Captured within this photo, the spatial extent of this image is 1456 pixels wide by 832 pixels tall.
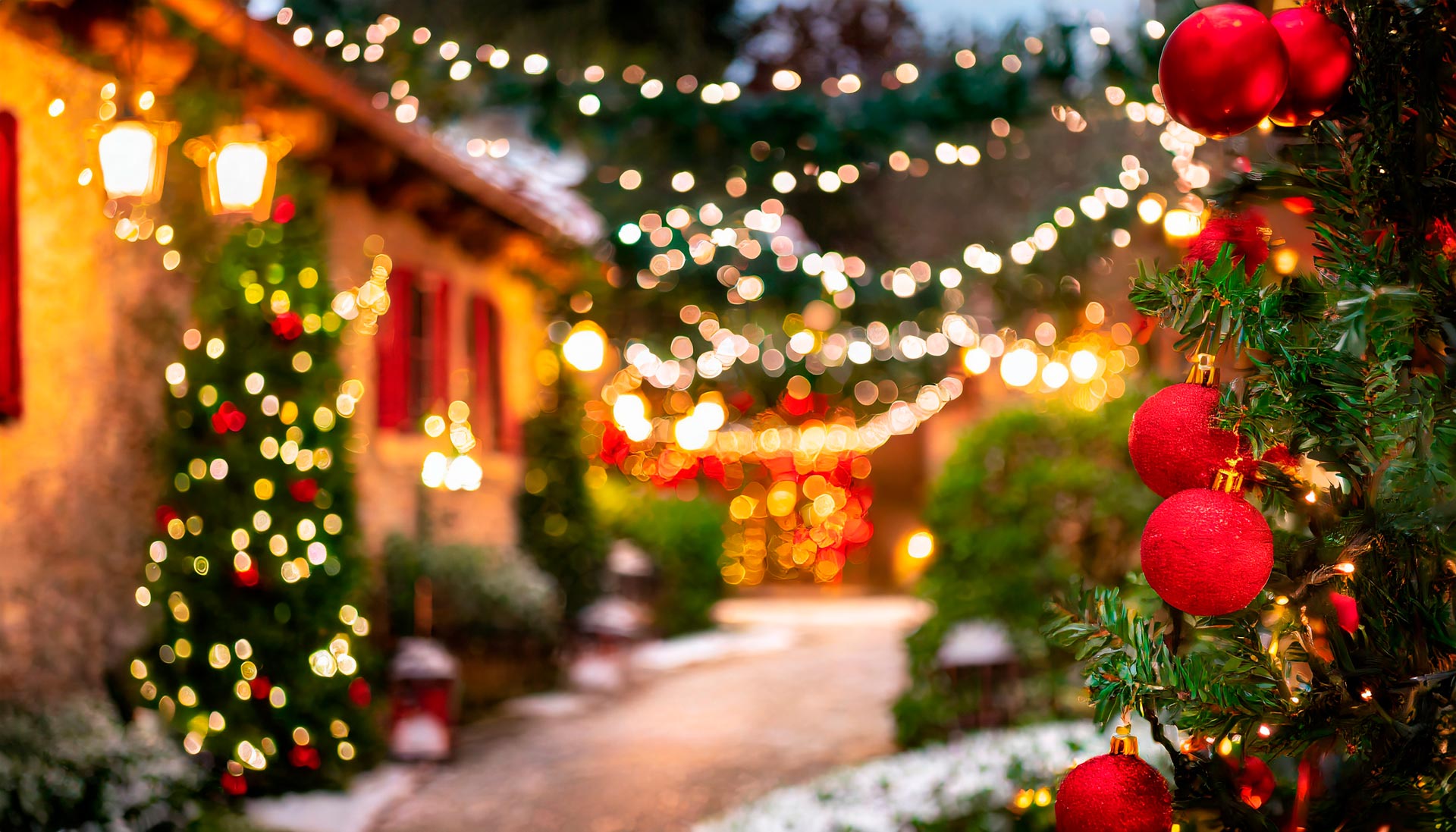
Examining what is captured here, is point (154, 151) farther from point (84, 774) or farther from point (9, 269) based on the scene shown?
point (84, 774)

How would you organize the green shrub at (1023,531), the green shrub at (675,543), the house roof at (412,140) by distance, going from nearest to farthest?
the house roof at (412,140), the green shrub at (1023,531), the green shrub at (675,543)

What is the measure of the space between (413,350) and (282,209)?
125 inches

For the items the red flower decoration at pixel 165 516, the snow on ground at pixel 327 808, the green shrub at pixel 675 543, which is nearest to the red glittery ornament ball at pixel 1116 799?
the snow on ground at pixel 327 808

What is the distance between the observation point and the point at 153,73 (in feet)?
20.7

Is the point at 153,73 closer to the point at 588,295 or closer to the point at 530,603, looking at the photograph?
the point at 530,603

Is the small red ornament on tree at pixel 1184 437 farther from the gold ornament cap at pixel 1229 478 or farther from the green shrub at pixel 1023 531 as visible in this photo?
the green shrub at pixel 1023 531

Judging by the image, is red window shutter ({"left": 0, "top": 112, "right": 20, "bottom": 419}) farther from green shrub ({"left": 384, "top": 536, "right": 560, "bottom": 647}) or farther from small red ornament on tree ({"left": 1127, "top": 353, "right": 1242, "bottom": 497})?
small red ornament on tree ({"left": 1127, "top": 353, "right": 1242, "bottom": 497})

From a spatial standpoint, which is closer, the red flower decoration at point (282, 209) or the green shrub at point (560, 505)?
the red flower decoration at point (282, 209)

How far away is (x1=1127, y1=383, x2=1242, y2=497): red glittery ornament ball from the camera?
1736mm

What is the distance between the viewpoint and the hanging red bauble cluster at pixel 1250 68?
67.7 inches

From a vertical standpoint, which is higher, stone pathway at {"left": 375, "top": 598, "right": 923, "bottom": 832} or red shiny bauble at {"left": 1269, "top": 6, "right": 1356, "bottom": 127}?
red shiny bauble at {"left": 1269, "top": 6, "right": 1356, "bottom": 127}

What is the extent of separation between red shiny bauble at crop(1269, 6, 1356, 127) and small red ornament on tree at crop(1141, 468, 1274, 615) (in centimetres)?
61

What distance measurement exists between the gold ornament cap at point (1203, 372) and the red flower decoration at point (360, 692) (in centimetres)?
602

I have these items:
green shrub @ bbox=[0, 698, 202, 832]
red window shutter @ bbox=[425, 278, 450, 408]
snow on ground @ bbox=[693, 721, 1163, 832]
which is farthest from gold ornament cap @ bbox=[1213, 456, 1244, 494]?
red window shutter @ bbox=[425, 278, 450, 408]
